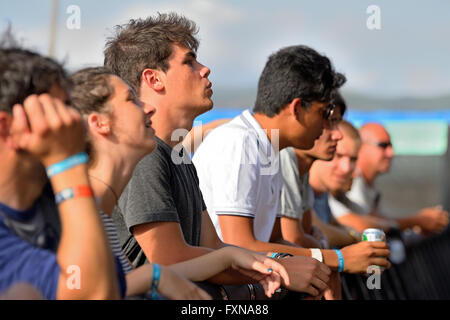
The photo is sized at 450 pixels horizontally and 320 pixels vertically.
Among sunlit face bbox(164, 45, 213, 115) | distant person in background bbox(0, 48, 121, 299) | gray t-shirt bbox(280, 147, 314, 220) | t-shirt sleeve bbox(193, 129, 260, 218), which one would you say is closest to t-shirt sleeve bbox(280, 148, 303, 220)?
gray t-shirt bbox(280, 147, 314, 220)

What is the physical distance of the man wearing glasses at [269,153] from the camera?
4062mm

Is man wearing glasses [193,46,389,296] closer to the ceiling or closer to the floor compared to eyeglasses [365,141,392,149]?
closer to the ceiling

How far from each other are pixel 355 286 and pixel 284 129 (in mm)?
1723

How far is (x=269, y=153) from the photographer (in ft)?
14.7

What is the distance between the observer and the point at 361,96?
1412 centimetres

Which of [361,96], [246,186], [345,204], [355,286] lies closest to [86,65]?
[246,186]

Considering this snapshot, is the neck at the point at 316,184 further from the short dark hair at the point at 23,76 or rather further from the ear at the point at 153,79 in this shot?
the short dark hair at the point at 23,76

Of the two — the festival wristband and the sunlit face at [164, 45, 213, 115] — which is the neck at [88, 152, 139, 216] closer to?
the festival wristband

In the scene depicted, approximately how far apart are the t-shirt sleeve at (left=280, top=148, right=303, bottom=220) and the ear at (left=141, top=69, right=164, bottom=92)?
5.14 ft

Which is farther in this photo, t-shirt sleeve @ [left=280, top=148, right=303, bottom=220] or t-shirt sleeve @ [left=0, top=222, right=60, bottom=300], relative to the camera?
t-shirt sleeve @ [left=280, top=148, right=303, bottom=220]

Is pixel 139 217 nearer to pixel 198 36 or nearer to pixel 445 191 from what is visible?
pixel 198 36

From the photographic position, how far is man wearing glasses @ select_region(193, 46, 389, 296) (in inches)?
160

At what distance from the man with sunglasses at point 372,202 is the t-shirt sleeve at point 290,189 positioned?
8.28ft

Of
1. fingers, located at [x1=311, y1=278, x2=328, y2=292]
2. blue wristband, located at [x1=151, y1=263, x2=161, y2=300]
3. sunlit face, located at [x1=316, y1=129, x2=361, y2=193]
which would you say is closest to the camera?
blue wristband, located at [x1=151, y1=263, x2=161, y2=300]
